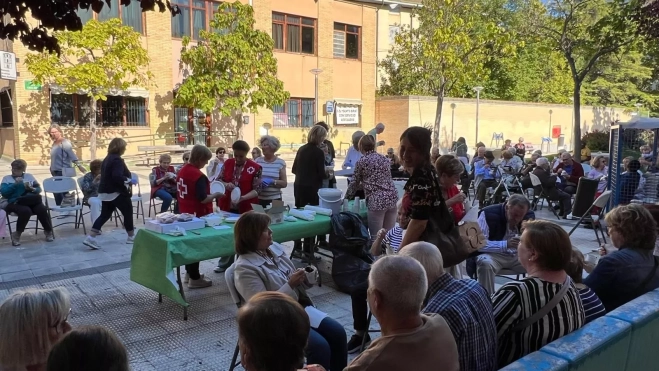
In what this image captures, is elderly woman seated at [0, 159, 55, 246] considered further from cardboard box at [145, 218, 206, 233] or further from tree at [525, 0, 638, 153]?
tree at [525, 0, 638, 153]

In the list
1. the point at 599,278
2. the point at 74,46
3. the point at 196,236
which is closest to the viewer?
the point at 599,278

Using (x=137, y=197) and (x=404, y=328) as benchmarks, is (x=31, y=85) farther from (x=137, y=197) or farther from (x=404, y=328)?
(x=404, y=328)

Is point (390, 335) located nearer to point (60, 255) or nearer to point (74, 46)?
point (60, 255)

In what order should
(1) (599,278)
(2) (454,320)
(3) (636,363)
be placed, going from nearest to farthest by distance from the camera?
(2) (454,320)
(3) (636,363)
(1) (599,278)

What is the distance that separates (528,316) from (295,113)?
24.6 meters

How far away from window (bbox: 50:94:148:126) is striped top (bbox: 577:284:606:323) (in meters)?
20.7

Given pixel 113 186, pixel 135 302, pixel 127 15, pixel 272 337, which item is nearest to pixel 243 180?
pixel 135 302

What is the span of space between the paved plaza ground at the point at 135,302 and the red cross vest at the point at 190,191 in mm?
884

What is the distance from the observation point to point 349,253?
5121 millimetres

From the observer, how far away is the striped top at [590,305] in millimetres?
2766

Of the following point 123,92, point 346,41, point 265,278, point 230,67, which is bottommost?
point 265,278

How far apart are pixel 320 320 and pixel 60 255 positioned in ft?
16.9

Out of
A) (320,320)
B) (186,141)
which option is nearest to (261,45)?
(186,141)

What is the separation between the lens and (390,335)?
2088mm
